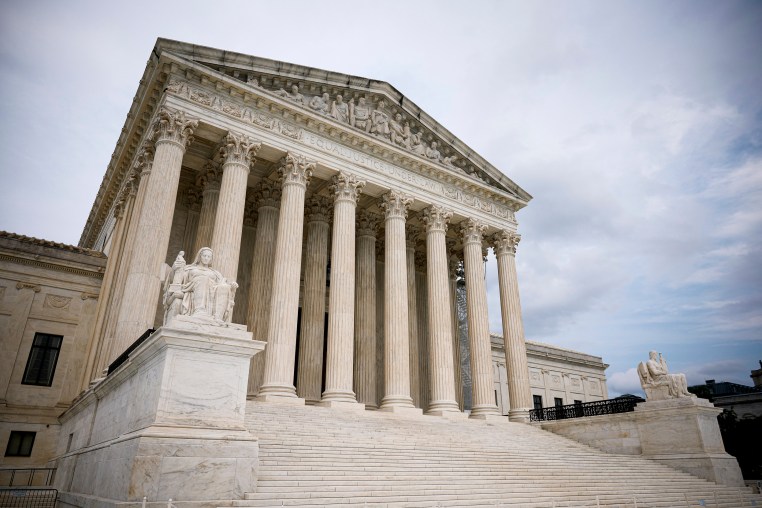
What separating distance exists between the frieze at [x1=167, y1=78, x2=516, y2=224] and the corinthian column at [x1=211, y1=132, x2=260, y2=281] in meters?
1.34

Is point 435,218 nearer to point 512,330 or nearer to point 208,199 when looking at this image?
point 512,330

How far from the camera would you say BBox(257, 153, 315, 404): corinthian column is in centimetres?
1964

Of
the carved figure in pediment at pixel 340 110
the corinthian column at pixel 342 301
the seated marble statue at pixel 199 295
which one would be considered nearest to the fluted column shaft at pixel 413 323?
the corinthian column at pixel 342 301

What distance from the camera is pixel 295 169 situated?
22969 millimetres

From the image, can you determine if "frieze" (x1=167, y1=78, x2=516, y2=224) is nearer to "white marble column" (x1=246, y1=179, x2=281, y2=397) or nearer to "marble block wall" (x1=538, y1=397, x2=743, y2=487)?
"white marble column" (x1=246, y1=179, x2=281, y2=397)

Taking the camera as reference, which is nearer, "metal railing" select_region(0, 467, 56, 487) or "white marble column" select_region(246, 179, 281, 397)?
"metal railing" select_region(0, 467, 56, 487)

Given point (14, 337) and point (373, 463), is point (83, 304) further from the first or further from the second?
point (373, 463)

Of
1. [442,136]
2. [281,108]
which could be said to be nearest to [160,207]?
[281,108]

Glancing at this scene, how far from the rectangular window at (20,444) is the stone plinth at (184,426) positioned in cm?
1270

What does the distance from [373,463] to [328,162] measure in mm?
14665

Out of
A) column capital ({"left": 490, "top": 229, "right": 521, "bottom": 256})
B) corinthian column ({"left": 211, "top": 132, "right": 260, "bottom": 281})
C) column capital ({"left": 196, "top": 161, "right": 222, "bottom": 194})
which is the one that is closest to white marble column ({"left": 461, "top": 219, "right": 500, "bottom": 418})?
column capital ({"left": 490, "top": 229, "right": 521, "bottom": 256})

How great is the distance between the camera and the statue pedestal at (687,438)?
1897cm

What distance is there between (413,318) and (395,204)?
7655mm

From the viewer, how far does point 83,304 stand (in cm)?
2539
